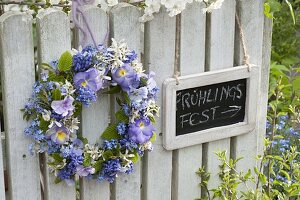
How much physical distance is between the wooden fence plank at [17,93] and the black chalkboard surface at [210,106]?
1.87 feet

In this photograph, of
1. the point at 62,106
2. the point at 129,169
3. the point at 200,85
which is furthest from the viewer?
the point at 200,85

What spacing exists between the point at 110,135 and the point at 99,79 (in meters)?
0.25

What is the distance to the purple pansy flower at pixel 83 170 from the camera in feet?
7.97

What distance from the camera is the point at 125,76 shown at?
2379 millimetres

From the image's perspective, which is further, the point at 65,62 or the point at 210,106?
the point at 210,106

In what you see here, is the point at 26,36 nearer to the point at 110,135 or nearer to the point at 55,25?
the point at 55,25

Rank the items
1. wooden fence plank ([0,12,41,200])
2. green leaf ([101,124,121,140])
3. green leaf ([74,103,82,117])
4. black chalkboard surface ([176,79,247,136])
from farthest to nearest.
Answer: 1. black chalkboard surface ([176,79,247,136])
2. green leaf ([101,124,121,140])
3. green leaf ([74,103,82,117])
4. wooden fence plank ([0,12,41,200])

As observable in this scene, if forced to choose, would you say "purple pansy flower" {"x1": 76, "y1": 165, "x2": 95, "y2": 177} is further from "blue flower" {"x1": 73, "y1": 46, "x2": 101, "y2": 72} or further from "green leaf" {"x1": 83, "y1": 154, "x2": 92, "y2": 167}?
"blue flower" {"x1": 73, "y1": 46, "x2": 101, "y2": 72}

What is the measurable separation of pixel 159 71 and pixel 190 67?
0.45 ft

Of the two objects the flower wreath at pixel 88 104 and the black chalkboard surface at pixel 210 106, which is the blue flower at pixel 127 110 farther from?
the black chalkboard surface at pixel 210 106

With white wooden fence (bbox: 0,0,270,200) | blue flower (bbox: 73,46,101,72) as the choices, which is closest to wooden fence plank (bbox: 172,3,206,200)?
white wooden fence (bbox: 0,0,270,200)

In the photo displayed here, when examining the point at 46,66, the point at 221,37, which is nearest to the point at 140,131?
the point at 46,66

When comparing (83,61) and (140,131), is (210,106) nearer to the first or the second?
(140,131)

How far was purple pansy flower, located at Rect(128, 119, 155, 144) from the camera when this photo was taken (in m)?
2.45
